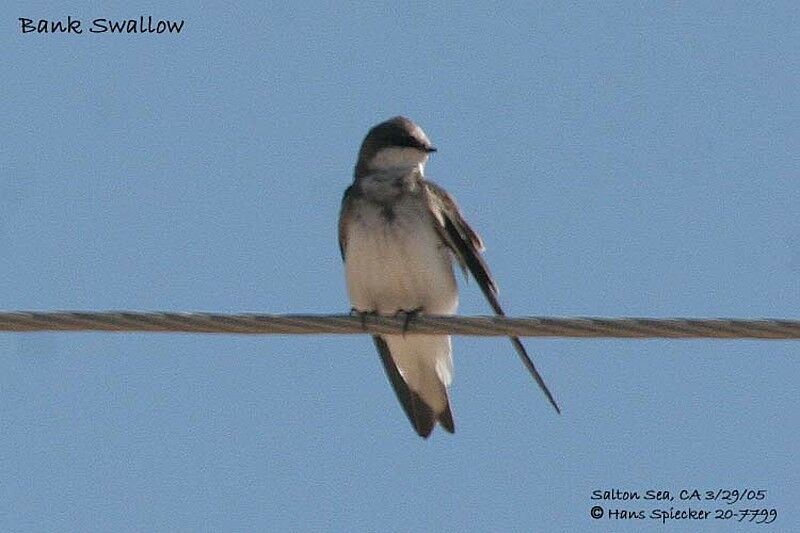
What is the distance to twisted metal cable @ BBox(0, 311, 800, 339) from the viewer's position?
15.9 feet

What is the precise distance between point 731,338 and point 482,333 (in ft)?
2.54

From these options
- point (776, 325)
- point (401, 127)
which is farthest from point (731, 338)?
point (401, 127)

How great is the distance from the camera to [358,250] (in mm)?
6914

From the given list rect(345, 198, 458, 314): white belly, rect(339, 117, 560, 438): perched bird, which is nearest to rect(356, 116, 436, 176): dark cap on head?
rect(339, 117, 560, 438): perched bird

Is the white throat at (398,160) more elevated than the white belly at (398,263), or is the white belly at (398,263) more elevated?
the white throat at (398,160)

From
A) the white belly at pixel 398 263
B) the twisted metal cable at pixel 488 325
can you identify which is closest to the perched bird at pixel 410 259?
the white belly at pixel 398 263

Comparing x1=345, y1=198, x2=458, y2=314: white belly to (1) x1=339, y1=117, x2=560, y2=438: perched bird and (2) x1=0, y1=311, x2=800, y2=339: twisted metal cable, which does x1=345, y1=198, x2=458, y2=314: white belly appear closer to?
(1) x1=339, y1=117, x2=560, y2=438: perched bird

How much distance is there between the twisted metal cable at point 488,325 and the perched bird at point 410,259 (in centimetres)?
155

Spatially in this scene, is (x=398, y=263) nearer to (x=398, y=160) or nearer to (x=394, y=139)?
(x=398, y=160)

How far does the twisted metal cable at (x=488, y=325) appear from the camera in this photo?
4.86m

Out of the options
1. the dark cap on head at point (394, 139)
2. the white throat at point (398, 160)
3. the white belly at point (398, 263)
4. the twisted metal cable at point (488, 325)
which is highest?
the dark cap on head at point (394, 139)

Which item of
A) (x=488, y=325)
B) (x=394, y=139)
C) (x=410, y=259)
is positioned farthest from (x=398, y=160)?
(x=488, y=325)

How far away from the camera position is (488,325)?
5.16 m

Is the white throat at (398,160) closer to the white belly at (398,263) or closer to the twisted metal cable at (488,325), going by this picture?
the white belly at (398,263)
